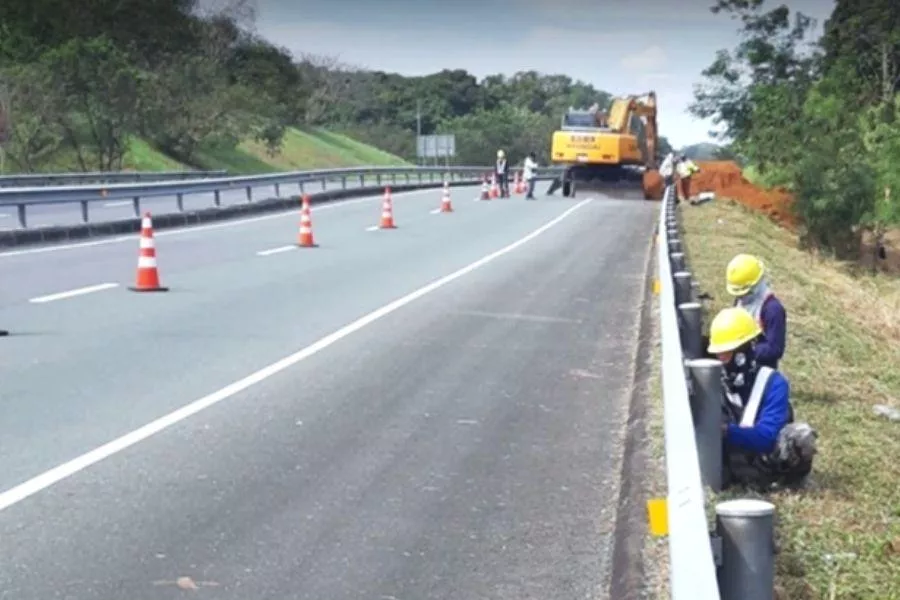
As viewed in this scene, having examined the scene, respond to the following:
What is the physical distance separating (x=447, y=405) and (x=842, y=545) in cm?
442

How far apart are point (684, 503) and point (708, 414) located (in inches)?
88.5

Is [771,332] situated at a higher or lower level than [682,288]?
higher

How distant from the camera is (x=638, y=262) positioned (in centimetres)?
2527

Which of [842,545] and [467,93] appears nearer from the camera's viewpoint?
[842,545]

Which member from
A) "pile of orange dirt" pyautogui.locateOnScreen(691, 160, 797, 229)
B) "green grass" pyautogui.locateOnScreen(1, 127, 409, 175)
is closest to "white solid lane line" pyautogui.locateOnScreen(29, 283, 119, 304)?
"pile of orange dirt" pyautogui.locateOnScreen(691, 160, 797, 229)

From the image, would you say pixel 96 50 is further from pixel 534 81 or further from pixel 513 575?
pixel 534 81

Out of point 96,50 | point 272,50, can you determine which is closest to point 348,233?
point 96,50

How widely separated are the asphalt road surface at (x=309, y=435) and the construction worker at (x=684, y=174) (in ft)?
84.6

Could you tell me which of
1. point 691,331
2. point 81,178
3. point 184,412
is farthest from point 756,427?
point 81,178

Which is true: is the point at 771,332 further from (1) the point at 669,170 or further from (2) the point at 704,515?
(1) the point at 669,170

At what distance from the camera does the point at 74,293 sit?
678 inches

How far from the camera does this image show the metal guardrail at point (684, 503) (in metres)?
4.03

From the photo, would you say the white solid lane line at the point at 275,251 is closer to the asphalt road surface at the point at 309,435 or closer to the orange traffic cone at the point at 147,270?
the asphalt road surface at the point at 309,435

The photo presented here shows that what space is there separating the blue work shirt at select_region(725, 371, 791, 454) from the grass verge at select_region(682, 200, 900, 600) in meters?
0.28
